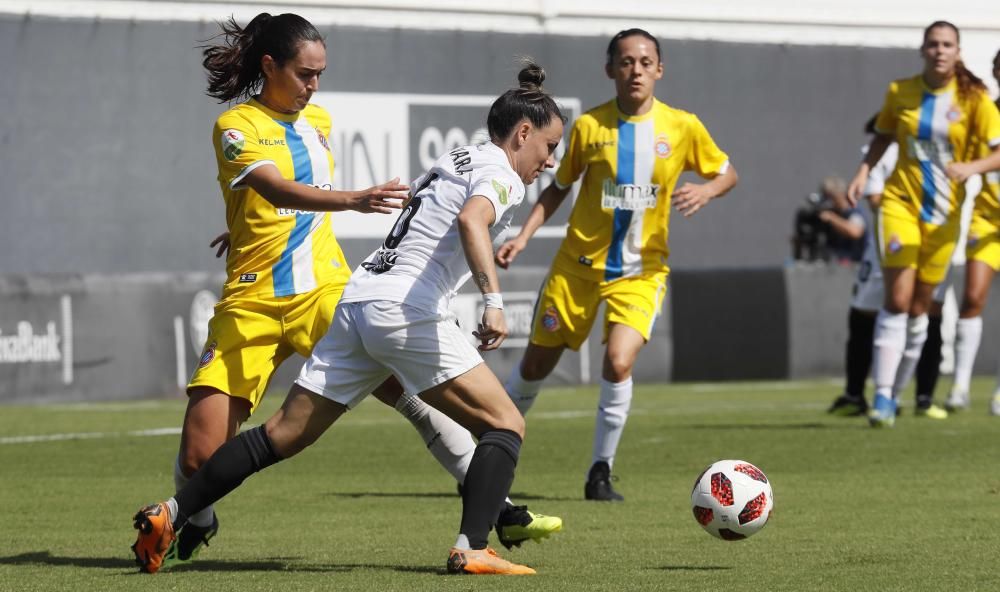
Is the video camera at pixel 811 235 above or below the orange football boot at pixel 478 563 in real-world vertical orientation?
below

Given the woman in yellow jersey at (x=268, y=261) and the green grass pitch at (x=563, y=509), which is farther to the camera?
the woman in yellow jersey at (x=268, y=261)

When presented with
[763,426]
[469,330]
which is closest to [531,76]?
[763,426]

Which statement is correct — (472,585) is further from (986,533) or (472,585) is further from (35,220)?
(35,220)

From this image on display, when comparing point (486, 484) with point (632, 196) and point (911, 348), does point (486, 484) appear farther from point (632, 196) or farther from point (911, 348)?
point (911, 348)

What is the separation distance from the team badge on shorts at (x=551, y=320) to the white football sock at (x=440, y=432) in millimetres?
2204

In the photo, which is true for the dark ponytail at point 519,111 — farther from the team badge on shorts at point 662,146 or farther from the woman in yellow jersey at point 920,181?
the woman in yellow jersey at point 920,181

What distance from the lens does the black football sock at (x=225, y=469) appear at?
6.27 m

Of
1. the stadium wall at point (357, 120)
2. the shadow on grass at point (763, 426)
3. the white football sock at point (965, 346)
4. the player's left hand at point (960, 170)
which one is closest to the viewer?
the player's left hand at point (960, 170)

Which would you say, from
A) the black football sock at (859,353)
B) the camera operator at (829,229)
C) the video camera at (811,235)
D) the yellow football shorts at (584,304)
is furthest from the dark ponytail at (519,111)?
the video camera at (811,235)

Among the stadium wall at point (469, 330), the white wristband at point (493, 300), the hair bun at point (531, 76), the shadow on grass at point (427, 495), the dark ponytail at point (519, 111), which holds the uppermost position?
the hair bun at point (531, 76)

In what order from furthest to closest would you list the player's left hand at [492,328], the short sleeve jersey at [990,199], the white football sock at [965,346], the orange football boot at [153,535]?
the white football sock at [965,346]
the short sleeve jersey at [990,199]
the orange football boot at [153,535]
the player's left hand at [492,328]

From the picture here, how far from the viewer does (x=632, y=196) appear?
9.21 m

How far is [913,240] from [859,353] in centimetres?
202

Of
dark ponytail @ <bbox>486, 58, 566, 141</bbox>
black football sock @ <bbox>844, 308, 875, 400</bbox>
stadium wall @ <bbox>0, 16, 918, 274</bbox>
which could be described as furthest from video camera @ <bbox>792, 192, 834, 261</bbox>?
dark ponytail @ <bbox>486, 58, 566, 141</bbox>
